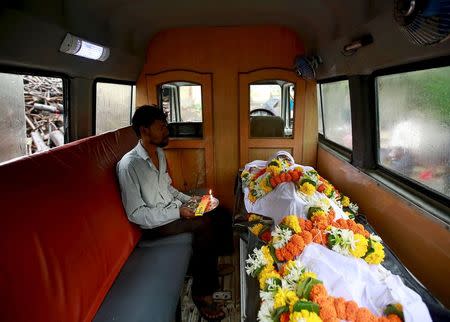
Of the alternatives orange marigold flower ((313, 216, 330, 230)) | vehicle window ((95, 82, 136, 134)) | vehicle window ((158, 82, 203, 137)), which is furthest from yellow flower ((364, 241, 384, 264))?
vehicle window ((158, 82, 203, 137))

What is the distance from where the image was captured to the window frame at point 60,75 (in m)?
1.94

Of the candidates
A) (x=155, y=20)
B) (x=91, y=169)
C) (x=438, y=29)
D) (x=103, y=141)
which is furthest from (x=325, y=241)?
(x=155, y=20)

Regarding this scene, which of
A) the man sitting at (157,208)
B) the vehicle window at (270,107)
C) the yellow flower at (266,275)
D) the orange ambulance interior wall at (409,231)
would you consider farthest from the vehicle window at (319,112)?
the yellow flower at (266,275)

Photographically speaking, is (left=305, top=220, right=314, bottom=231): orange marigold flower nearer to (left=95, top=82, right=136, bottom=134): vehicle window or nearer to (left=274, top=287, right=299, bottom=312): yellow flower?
(left=274, top=287, right=299, bottom=312): yellow flower

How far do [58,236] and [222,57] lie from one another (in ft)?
11.1

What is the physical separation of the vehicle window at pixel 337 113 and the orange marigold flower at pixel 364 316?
93.0 inches

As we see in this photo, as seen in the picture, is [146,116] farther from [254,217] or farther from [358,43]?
[358,43]

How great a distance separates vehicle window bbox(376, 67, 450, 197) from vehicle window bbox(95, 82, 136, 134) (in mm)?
2900

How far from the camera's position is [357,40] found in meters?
2.13

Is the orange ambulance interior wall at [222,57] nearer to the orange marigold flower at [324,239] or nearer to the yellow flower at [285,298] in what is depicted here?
the orange marigold flower at [324,239]

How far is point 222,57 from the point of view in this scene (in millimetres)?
4262

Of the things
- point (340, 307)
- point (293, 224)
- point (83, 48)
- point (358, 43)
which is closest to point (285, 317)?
point (340, 307)

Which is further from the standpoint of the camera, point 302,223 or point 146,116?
point 146,116

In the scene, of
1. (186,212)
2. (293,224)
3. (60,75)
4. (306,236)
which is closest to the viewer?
(306,236)
